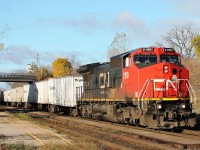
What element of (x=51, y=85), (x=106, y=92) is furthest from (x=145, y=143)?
(x=51, y=85)

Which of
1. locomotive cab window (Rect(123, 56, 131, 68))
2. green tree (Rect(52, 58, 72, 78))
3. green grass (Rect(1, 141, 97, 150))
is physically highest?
green tree (Rect(52, 58, 72, 78))

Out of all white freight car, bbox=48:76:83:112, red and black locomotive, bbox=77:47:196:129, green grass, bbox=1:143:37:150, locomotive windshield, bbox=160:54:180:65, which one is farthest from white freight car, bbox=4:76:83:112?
green grass, bbox=1:143:37:150

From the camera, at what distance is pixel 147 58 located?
18156mm

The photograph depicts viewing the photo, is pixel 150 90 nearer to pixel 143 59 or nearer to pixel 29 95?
pixel 143 59

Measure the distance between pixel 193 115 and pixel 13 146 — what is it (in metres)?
8.77

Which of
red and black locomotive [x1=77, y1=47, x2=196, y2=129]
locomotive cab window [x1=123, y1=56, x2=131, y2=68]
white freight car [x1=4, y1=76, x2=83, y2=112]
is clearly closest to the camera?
red and black locomotive [x1=77, y1=47, x2=196, y2=129]

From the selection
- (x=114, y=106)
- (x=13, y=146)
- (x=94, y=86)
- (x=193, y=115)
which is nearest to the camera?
(x=13, y=146)

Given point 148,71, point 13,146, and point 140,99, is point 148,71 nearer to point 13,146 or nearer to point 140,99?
point 140,99

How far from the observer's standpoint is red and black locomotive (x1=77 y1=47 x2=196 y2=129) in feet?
54.6

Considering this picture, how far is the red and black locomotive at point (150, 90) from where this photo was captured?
655 inches

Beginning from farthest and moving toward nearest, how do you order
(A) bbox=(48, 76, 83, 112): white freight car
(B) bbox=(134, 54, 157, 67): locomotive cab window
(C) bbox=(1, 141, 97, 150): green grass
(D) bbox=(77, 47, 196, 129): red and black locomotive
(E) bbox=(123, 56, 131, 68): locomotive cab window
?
1. (A) bbox=(48, 76, 83, 112): white freight car
2. (E) bbox=(123, 56, 131, 68): locomotive cab window
3. (B) bbox=(134, 54, 157, 67): locomotive cab window
4. (D) bbox=(77, 47, 196, 129): red and black locomotive
5. (C) bbox=(1, 141, 97, 150): green grass

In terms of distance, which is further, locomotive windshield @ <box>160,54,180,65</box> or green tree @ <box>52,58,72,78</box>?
green tree @ <box>52,58,72,78</box>

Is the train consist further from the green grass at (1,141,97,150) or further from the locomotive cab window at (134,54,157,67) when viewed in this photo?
the green grass at (1,141,97,150)

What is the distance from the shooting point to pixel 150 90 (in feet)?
56.3
